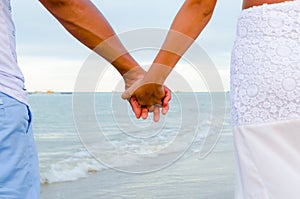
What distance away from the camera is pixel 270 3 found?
5.29ft

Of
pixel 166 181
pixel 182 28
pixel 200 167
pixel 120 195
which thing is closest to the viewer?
pixel 182 28

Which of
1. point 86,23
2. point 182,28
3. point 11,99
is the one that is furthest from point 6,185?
point 182,28

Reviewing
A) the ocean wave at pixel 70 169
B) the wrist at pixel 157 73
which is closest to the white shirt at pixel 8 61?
the wrist at pixel 157 73

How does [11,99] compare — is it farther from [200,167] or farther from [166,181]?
[200,167]

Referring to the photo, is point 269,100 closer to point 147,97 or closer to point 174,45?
point 174,45

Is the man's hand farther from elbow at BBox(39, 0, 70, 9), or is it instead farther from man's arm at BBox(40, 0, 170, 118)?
elbow at BBox(39, 0, 70, 9)

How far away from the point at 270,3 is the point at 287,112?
307mm

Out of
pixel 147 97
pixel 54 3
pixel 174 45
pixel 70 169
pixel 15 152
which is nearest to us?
pixel 15 152

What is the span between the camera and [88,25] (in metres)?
2.01

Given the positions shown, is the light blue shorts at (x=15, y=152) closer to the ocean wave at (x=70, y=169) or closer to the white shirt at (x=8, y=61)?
the white shirt at (x=8, y=61)

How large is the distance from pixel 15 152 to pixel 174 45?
2.43 feet

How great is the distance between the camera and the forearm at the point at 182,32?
6.48 feet

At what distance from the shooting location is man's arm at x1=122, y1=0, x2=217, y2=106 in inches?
78.0

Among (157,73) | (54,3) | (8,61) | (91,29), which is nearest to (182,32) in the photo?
(157,73)
